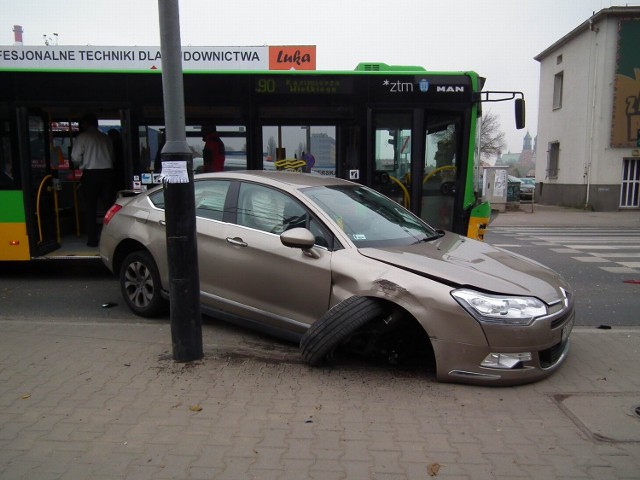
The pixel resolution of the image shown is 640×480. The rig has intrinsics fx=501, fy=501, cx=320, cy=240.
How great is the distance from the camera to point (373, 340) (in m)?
4.12

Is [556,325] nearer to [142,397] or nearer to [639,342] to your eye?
[639,342]

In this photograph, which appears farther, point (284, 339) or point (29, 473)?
point (284, 339)

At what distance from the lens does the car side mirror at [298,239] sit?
411 centimetres

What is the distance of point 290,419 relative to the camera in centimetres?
340

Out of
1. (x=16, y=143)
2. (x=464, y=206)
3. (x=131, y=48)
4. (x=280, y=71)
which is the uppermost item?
(x=131, y=48)

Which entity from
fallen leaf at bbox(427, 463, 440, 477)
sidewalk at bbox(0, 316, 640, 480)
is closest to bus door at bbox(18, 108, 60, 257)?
sidewalk at bbox(0, 316, 640, 480)

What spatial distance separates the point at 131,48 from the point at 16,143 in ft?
10.3

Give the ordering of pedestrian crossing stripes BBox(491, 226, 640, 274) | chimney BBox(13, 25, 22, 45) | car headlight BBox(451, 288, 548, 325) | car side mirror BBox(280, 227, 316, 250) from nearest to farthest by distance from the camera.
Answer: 1. car headlight BBox(451, 288, 548, 325)
2. car side mirror BBox(280, 227, 316, 250)
3. pedestrian crossing stripes BBox(491, 226, 640, 274)
4. chimney BBox(13, 25, 22, 45)

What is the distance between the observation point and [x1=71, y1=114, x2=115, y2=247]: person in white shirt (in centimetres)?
783

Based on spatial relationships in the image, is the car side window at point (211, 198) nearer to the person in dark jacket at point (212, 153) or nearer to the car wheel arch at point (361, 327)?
the car wheel arch at point (361, 327)

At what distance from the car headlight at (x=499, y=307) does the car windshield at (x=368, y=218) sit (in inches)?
37.1

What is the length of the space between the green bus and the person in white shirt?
1.69ft

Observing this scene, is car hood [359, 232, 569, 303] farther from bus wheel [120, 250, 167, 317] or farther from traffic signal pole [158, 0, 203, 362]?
bus wheel [120, 250, 167, 317]

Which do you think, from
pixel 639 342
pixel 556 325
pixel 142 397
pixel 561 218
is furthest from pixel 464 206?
pixel 561 218
